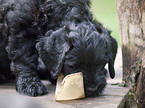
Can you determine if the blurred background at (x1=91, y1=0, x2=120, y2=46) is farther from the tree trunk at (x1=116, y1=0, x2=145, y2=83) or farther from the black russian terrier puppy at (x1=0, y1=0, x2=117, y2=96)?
the black russian terrier puppy at (x1=0, y1=0, x2=117, y2=96)

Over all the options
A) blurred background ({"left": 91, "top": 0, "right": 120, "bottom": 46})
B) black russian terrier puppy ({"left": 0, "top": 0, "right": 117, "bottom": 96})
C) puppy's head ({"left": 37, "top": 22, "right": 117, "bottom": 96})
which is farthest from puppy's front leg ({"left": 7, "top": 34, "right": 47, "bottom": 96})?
blurred background ({"left": 91, "top": 0, "right": 120, "bottom": 46})

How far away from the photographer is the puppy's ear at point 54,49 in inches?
121

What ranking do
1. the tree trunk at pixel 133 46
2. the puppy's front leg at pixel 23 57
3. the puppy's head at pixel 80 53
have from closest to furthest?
the puppy's head at pixel 80 53 → the puppy's front leg at pixel 23 57 → the tree trunk at pixel 133 46

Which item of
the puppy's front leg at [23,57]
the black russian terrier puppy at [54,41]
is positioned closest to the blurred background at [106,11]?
the black russian terrier puppy at [54,41]

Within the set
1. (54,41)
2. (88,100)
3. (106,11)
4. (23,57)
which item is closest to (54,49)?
(54,41)

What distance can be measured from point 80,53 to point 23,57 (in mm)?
1071

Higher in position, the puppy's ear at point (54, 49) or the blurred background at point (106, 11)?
the puppy's ear at point (54, 49)

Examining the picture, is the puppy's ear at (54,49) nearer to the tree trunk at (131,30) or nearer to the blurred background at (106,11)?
the tree trunk at (131,30)

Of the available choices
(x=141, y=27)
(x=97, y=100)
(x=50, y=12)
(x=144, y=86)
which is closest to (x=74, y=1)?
(x=50, y=12)

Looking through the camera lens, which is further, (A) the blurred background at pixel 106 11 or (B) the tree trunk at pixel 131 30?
(A) the blurred background at pixel 106 11

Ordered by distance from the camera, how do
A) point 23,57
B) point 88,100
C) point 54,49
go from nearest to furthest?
1. point 88,100
2. point 54,49
3. point 23,57

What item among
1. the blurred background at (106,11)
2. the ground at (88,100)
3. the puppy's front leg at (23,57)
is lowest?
the blurred background at (106,11)

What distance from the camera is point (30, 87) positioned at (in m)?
3.40

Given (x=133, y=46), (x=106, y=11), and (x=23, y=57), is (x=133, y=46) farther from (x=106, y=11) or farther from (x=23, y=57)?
(x=106, y=11)
